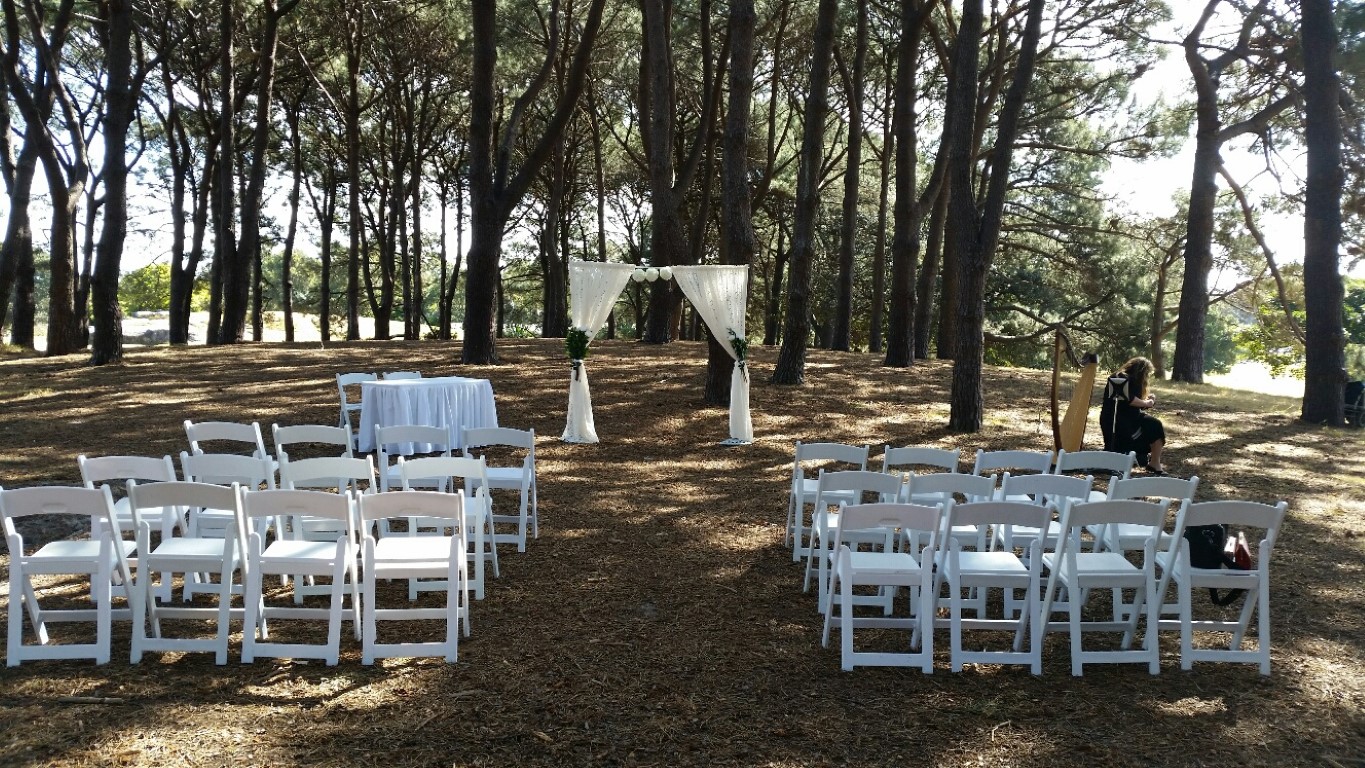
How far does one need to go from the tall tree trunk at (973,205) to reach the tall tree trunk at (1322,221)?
477 cm

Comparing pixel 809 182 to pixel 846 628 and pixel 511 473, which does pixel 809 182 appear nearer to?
pixel 511 473

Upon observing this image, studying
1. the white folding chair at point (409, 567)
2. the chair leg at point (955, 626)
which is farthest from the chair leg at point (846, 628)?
the white folding chair at point (409, 567)

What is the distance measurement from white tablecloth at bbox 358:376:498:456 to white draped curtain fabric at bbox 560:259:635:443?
98cm

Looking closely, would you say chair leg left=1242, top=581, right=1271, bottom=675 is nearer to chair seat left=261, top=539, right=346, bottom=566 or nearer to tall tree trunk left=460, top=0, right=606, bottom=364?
chair seat left=261, top=539, right=346, bottom=566

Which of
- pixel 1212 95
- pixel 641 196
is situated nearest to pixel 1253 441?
pixel 1212 95

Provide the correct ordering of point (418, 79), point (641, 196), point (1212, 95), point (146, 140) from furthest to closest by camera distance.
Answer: point (641, 196)
point (146, 140)
point (418, 79)
point (1212, 95)

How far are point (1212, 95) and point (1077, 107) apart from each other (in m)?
3.85

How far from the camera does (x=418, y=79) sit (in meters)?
24.9

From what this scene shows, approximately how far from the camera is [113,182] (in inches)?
582

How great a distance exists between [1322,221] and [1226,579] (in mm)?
10882

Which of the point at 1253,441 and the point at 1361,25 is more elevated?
the point at 1361,25

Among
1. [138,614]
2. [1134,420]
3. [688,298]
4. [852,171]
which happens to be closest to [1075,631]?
[138,614]

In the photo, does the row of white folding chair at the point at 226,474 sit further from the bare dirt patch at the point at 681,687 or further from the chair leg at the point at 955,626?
the chair leg at the point at 955,626

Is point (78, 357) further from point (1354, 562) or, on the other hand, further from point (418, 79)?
point (1354, 562)
